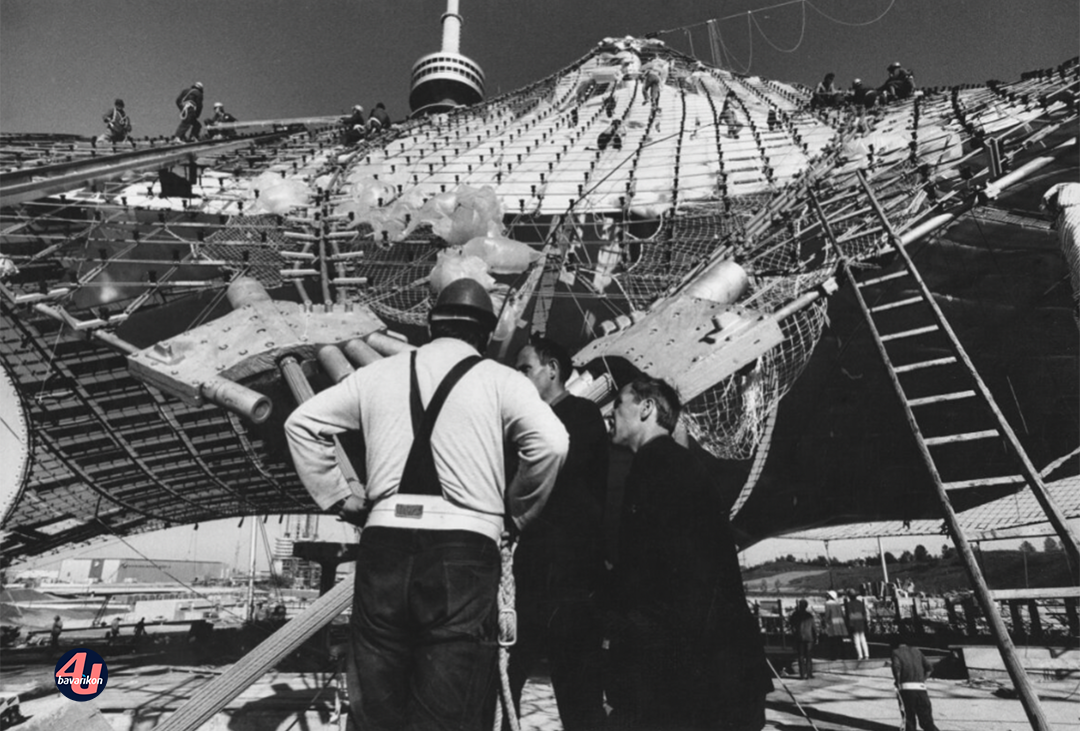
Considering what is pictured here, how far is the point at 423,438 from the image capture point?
208 centimetres

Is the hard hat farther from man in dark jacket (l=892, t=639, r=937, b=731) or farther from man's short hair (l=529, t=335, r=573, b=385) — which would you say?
man in dark jacket (l=892, t=639, r=937, b=731)

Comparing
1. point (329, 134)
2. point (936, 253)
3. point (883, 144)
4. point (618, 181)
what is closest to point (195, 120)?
point (329, 134)

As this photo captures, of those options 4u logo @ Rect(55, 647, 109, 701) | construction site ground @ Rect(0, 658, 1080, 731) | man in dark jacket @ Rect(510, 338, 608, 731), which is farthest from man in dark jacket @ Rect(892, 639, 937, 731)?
4u logo @ Rect(55, 647, 109, 701)

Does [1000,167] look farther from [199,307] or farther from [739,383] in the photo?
[199,307]

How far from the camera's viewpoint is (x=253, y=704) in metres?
6.06

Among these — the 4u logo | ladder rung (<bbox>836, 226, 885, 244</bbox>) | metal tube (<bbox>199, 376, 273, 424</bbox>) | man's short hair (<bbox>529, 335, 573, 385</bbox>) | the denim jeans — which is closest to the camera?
the denim jeans

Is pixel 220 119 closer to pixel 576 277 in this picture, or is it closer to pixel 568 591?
pixel 576 277

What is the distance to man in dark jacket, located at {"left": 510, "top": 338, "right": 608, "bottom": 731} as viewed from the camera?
9.68 ft

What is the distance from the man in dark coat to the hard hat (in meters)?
1.03

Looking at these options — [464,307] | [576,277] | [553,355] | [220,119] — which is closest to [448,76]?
[220,119]

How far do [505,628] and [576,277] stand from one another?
19.9ft

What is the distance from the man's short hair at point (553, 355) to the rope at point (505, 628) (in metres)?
1.35

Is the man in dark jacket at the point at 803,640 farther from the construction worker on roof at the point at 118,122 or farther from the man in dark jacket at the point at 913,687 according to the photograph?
the construction worker on roof at the point at 118,122

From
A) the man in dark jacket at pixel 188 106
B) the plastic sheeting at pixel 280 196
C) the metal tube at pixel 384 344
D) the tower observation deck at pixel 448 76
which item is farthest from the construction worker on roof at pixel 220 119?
the metal tube at pixel 384 344
